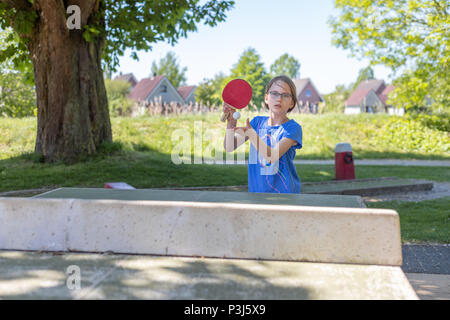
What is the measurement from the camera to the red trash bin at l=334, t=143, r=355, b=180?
1202cm

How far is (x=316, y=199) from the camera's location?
12.3ft

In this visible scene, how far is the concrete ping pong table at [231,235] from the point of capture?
9.08ft

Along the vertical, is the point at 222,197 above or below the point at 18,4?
below

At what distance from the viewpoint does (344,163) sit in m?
12.0

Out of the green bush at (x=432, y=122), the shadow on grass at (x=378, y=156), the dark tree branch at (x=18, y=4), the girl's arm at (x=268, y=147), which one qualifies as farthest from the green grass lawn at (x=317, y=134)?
the girl's arm at (x=268, y=147)

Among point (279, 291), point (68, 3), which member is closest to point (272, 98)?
point (279, 291)

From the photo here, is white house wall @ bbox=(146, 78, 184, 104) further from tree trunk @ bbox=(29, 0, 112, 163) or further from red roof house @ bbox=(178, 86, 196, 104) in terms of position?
tree trunk @ bbox=(29, 0, 112, 163)

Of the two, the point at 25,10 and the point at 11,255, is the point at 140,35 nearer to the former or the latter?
the point at 25,10

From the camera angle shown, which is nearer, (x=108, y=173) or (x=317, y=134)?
(x=108, y=173)

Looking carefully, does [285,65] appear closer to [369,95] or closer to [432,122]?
[369,95]

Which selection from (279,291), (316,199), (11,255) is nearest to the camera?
(279,291)

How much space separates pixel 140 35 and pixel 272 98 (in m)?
8.70

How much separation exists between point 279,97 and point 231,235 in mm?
1520

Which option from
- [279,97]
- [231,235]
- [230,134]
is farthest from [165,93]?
[231,235]
